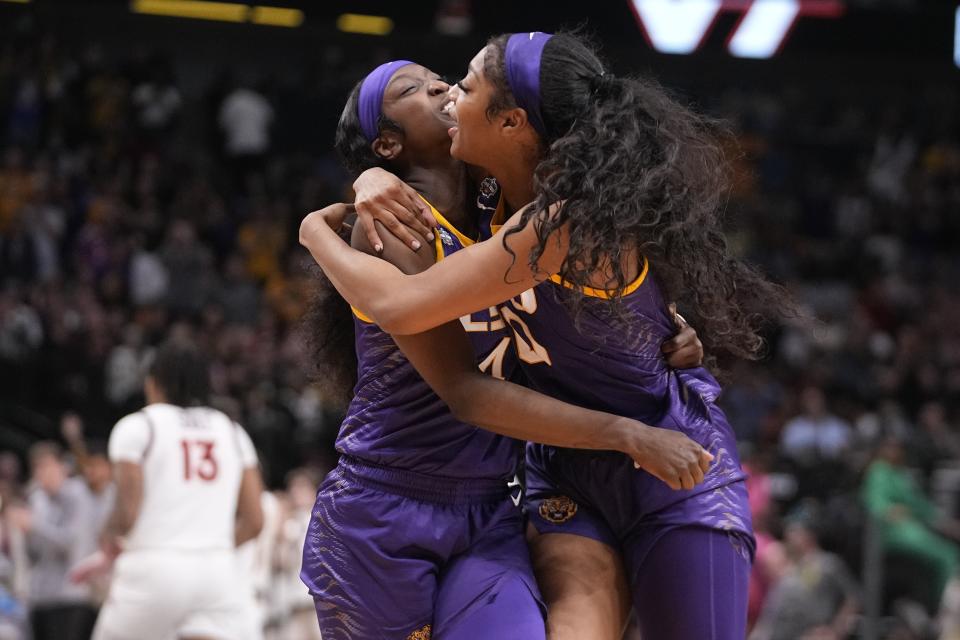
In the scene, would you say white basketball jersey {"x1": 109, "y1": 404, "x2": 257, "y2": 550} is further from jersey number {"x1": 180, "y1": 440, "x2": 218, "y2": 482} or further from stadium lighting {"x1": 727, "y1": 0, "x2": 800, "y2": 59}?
stadium lighting {"x1": 727, "y1": 0, "x2": 800, "y2": 59}

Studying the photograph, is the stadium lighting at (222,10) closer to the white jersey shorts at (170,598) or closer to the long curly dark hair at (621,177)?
the white jersey shorts at (170,598)

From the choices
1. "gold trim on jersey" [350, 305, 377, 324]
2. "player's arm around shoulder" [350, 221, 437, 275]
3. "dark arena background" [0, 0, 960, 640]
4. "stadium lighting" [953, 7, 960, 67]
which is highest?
"player's arm around shoulder" [350, 221, 437, 275]

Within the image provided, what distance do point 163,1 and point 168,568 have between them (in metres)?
8.14

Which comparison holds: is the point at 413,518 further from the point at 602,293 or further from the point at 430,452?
the point at 602,293

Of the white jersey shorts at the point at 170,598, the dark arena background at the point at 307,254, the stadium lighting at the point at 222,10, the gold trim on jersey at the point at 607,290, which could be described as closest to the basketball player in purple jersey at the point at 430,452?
the gold trim on jersey at the point at 607,290

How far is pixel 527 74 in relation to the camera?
3041mm

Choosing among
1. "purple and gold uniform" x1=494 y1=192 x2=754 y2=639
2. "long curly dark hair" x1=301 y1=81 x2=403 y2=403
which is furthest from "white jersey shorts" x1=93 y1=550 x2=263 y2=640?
"purple and gold uniform" x1=494 y1=192 x2=754 y2=639

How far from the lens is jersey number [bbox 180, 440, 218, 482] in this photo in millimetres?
5586

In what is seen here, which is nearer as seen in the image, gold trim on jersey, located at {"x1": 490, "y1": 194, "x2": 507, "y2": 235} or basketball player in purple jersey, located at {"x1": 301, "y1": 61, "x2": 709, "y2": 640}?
basketball player in purple jersey, located at {"x1": 301, "y1": 61, "x2": 709, "y2": 640}

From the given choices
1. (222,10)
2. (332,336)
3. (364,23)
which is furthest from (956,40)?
(332,336)

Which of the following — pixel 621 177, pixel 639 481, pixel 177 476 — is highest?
pixel 621 177

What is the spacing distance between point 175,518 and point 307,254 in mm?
2616

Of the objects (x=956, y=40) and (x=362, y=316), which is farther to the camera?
(x=956, y=40)

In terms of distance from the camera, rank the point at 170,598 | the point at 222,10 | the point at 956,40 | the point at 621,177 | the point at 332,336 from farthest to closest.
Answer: the point at 956,40 → the point at 222,10 → the point at 170,598 → the point at 332,336 → the point at 621,177
